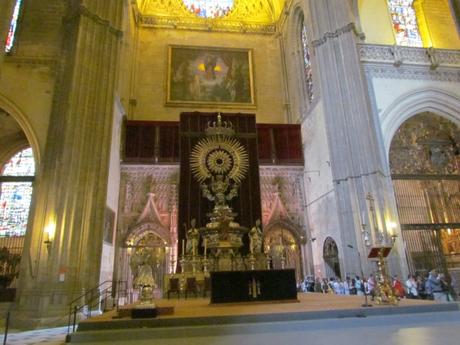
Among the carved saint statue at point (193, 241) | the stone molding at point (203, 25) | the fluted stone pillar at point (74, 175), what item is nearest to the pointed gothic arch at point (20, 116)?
the fluted stone pillar at point (74, 175)

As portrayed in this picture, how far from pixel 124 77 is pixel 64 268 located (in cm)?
978

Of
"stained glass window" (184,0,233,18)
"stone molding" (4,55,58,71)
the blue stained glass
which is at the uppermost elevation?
"stained glass window" (184,0,233,18)

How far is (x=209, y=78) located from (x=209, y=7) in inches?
198

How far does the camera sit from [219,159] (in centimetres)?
1491

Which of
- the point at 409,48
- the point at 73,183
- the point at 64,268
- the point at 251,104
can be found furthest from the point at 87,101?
the point at 409,48

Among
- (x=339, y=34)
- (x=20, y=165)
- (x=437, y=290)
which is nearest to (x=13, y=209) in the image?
(x=20, y=165)

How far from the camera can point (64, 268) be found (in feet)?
31.2

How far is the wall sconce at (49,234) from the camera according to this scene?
9.70 m

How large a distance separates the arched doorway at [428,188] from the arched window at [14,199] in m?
14.3

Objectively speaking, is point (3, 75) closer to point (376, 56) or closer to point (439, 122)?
point (376, 56)

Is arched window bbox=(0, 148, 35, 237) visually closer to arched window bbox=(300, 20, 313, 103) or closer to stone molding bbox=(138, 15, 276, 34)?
stone molding bbox=(138, 15, 276, 34)

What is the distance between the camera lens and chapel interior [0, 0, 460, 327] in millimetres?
10688

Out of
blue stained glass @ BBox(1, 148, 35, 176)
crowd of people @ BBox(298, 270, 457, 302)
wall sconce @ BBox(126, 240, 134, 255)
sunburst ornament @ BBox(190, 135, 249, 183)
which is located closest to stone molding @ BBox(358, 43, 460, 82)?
→ sunburst ornament @ BBox(190, 135, 249, 183)

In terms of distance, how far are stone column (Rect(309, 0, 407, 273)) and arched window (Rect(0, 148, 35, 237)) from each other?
11.8 metres
